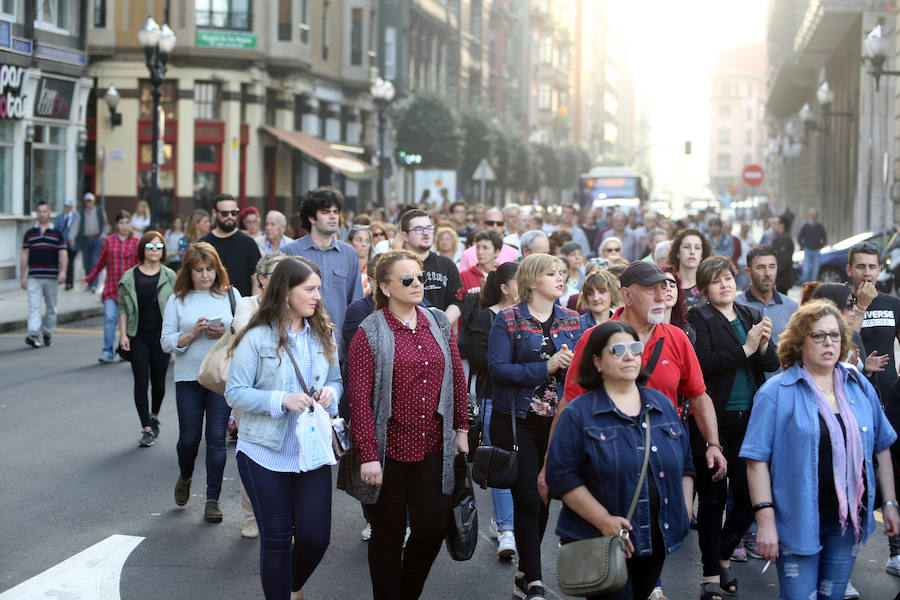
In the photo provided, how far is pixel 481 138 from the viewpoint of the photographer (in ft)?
190

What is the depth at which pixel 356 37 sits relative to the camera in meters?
46.6

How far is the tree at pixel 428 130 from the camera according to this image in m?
51.0

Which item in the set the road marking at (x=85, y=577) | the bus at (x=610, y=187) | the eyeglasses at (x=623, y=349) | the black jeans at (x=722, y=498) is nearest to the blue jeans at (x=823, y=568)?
the eyeglasses at (x=623, y=349)

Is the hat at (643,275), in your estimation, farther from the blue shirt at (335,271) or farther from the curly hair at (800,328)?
the blue shirt at (335,271)

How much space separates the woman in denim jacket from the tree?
44.9m

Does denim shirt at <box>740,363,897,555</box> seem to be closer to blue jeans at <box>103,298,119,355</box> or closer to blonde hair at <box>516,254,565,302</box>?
blonde hair at <box>516,254,565,302</box>

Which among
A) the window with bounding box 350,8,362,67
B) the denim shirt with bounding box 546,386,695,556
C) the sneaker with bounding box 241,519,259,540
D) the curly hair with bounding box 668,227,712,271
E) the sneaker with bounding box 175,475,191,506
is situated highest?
the window with bounding box 350,8,362,67

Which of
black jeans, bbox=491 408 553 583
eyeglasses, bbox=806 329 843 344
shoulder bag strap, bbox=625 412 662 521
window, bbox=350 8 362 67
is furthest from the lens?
window, bbox=350 8 362 67

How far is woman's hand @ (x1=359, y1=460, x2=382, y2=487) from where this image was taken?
5.47 metres

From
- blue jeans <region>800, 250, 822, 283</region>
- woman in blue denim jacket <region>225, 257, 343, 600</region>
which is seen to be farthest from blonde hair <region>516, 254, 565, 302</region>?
blue jeans <region>800, 250, 822, 283</region>

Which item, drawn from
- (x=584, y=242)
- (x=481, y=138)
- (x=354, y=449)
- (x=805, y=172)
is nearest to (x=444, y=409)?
(x=354, y=449)

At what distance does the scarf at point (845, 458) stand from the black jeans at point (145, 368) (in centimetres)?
648

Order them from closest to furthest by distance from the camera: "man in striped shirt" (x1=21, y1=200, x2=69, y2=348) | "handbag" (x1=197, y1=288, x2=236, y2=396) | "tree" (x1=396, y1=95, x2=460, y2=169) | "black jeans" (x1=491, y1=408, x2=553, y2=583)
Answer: "black jeans" (x1=491, y1=408, x2=553, y2=583), "handbag" (x1=197, y1=288, x2=236, y2=396), "man in striped shirt" (x1=21, y1=200, x2=69, y2=348), "tree" (x1=396, y1=95, x2=460, y2=169)

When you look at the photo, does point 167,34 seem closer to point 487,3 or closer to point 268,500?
point 268,500
